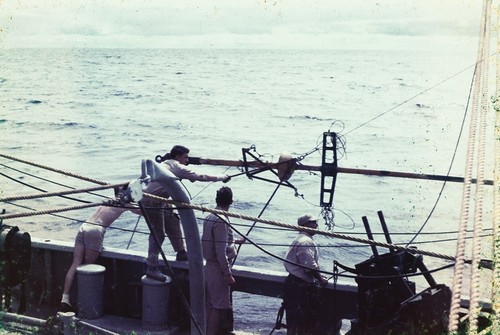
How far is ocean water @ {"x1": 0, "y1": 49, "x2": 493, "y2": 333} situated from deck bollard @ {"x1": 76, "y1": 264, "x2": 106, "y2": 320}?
1245mm

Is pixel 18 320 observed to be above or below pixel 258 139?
below

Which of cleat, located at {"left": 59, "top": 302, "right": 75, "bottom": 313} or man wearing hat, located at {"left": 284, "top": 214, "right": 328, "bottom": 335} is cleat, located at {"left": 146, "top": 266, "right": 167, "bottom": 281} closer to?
cleat, located at {"left": 59, "top": 302, "right": 75, "bottom": 313}

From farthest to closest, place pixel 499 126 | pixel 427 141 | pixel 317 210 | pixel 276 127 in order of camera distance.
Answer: pixel 276 127
pixel 427 141
pixel 317 210
pixel 499 126

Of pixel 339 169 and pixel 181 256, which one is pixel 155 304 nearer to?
pixel 181 256

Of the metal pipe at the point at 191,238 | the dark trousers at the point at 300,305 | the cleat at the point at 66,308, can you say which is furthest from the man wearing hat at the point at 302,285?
the cleat at the point at 66,308

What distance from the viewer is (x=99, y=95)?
206 ft

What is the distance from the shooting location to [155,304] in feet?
27.1

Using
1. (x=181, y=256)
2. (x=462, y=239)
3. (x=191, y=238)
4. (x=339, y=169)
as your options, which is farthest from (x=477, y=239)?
(x=339, y=169)

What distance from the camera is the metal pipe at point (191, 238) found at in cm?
684

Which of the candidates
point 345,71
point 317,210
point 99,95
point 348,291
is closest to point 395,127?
point 317,210

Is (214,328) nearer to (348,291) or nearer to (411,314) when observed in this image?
(348,291)

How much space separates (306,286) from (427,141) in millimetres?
34292

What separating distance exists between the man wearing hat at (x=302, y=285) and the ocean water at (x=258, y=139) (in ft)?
1.22

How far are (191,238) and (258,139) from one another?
106 feet
